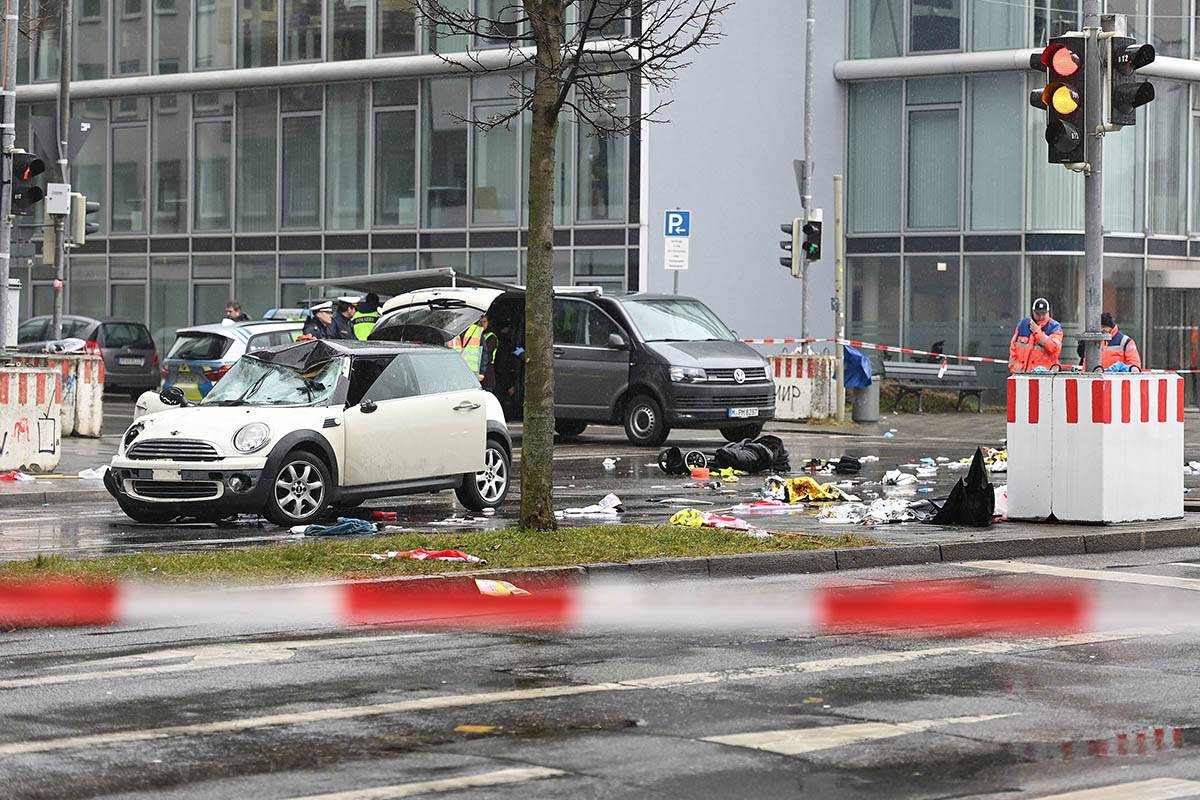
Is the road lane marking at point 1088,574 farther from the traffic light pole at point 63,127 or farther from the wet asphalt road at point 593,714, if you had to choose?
the traffic light pole at point 63,127

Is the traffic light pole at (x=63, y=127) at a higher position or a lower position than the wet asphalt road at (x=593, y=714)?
higher

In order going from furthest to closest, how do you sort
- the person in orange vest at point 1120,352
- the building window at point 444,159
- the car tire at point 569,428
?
the building window at point 444,159 < the car tire at point 569,428 < the person in orange vest at point 1120,352

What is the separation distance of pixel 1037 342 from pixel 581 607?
16.0 meters

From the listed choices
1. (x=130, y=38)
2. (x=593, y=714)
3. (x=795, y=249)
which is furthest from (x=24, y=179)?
(x=130, y=38)

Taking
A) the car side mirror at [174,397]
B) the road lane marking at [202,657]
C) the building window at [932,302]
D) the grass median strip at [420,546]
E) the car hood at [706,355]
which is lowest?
the road lane marking at [202,657]

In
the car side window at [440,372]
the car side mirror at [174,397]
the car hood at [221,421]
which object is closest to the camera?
the car hood at [221,421]

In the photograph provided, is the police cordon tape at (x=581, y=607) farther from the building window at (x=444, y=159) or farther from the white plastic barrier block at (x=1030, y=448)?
the building window at (x=444, y=159)

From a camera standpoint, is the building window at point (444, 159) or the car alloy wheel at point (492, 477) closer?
the car alloy wheel at point (492, 477)

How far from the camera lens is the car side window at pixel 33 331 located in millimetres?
38375

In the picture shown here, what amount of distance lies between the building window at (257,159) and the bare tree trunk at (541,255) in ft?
101

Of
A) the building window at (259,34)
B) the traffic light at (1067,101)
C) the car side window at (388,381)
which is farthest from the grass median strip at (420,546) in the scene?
the building window at (259,34)

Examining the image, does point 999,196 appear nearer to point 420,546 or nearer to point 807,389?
point 807,389

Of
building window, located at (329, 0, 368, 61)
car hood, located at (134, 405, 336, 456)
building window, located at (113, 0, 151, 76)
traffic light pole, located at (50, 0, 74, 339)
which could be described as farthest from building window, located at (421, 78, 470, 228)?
car hood, located at (134, 405, 336, 456)

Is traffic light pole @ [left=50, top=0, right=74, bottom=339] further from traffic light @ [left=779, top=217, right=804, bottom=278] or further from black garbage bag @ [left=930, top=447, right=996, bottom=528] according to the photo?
black garbage bag @ [left=930, top=447, right=996, bottom=528]
